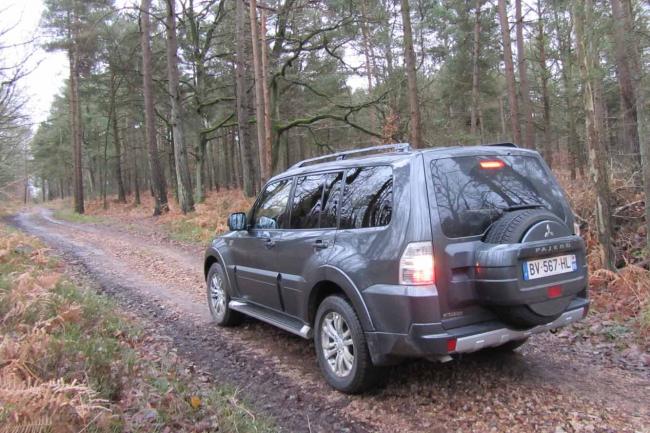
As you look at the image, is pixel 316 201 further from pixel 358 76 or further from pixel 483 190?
pixel 358 76

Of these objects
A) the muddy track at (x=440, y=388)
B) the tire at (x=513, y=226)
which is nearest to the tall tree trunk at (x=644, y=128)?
the muddy track at (x=440, y=388)

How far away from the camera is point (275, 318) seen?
17.0 ft

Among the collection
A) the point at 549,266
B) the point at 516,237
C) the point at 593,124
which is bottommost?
the point at 549,266

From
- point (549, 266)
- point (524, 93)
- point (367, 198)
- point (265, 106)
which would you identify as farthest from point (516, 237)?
point (524, 93)

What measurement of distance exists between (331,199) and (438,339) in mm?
1712

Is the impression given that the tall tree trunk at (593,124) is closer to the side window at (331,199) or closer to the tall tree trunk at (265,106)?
the side window at (331,199)

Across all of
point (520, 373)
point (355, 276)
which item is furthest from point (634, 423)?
point (355, 276)

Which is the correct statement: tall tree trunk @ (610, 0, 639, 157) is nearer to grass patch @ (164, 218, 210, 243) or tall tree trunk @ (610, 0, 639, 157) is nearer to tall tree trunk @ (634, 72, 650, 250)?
tall tree trunk @ (634, 72, 650, 250)

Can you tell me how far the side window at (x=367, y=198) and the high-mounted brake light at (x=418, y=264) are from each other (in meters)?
0.37

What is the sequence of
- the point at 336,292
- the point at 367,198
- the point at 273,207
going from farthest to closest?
the point at 273,207 → the point at 336,292 → the point at 367,198

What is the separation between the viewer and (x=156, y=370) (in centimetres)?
425

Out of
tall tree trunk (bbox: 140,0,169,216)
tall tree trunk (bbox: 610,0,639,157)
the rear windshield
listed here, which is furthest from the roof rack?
tall tree trunk (bbox: 140,0,169,216)

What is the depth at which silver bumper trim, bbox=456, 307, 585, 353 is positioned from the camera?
3477 mm

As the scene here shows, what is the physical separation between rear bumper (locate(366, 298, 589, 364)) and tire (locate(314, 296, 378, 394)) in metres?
0.16
